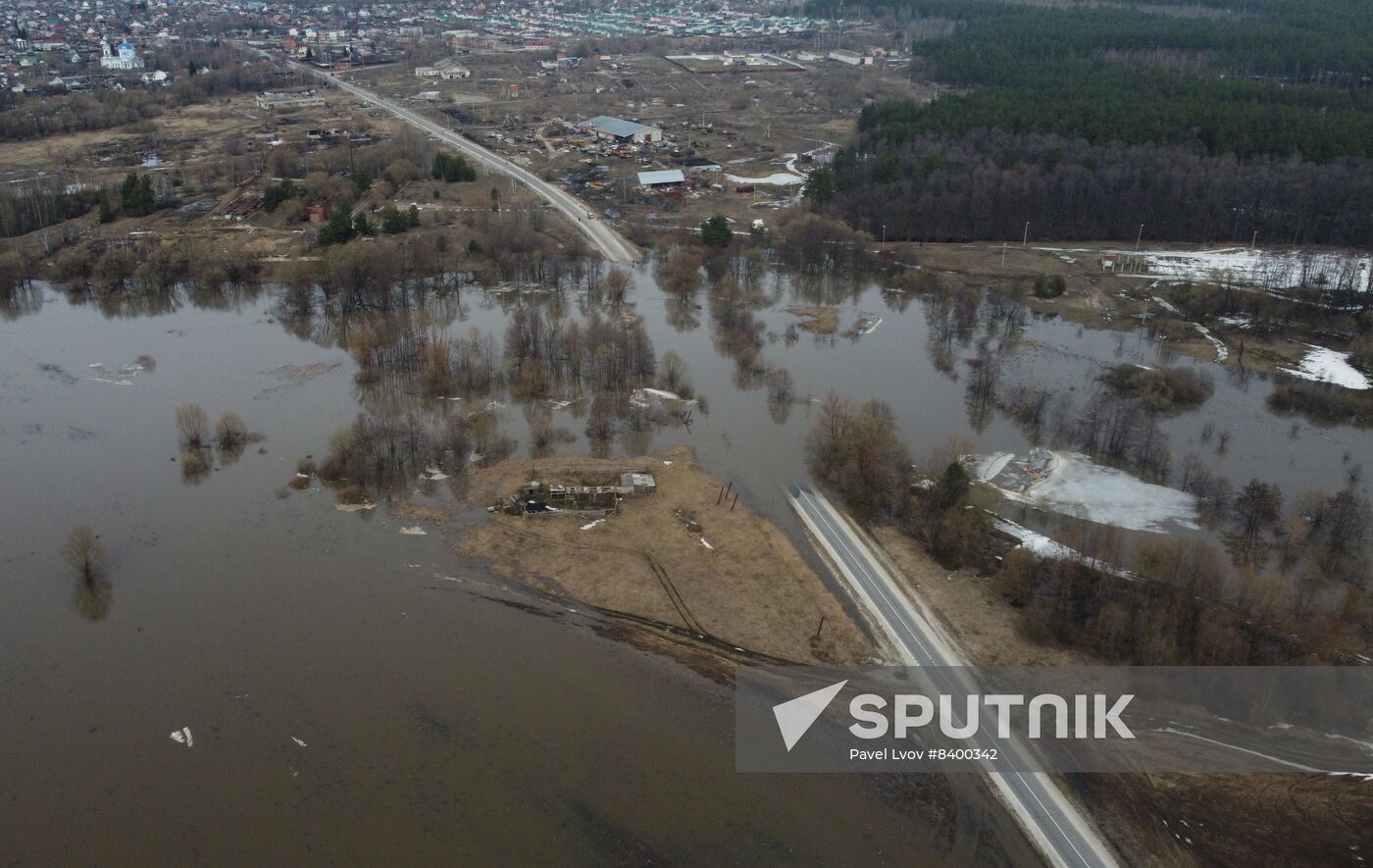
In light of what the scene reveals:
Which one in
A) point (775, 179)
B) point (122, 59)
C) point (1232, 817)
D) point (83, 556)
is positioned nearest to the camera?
point (1232, 817)

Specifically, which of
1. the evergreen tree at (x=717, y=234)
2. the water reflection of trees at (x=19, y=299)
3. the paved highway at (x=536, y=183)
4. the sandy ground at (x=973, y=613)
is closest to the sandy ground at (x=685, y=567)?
the sandy ground at (x=973, y=613)

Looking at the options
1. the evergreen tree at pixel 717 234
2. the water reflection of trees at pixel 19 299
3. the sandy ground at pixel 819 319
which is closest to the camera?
the sandy ground at pixel 819 319

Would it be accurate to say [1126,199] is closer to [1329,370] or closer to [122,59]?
[1329,370]

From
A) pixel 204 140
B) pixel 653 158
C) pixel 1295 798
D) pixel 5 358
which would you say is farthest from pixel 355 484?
pixel 204 140

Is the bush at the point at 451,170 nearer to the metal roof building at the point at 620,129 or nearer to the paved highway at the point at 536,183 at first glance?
the paved highway at the point at 536,183

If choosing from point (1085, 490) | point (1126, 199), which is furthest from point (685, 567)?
point (1126, 199)

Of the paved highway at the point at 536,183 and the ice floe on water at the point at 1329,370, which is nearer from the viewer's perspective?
the ice floe on water at the point at 1329,370

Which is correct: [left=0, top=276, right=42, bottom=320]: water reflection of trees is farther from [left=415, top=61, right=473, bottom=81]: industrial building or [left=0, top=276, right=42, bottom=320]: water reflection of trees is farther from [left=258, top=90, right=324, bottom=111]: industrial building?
[left=415, top=61, right=473, bottom=81]: industrial building
